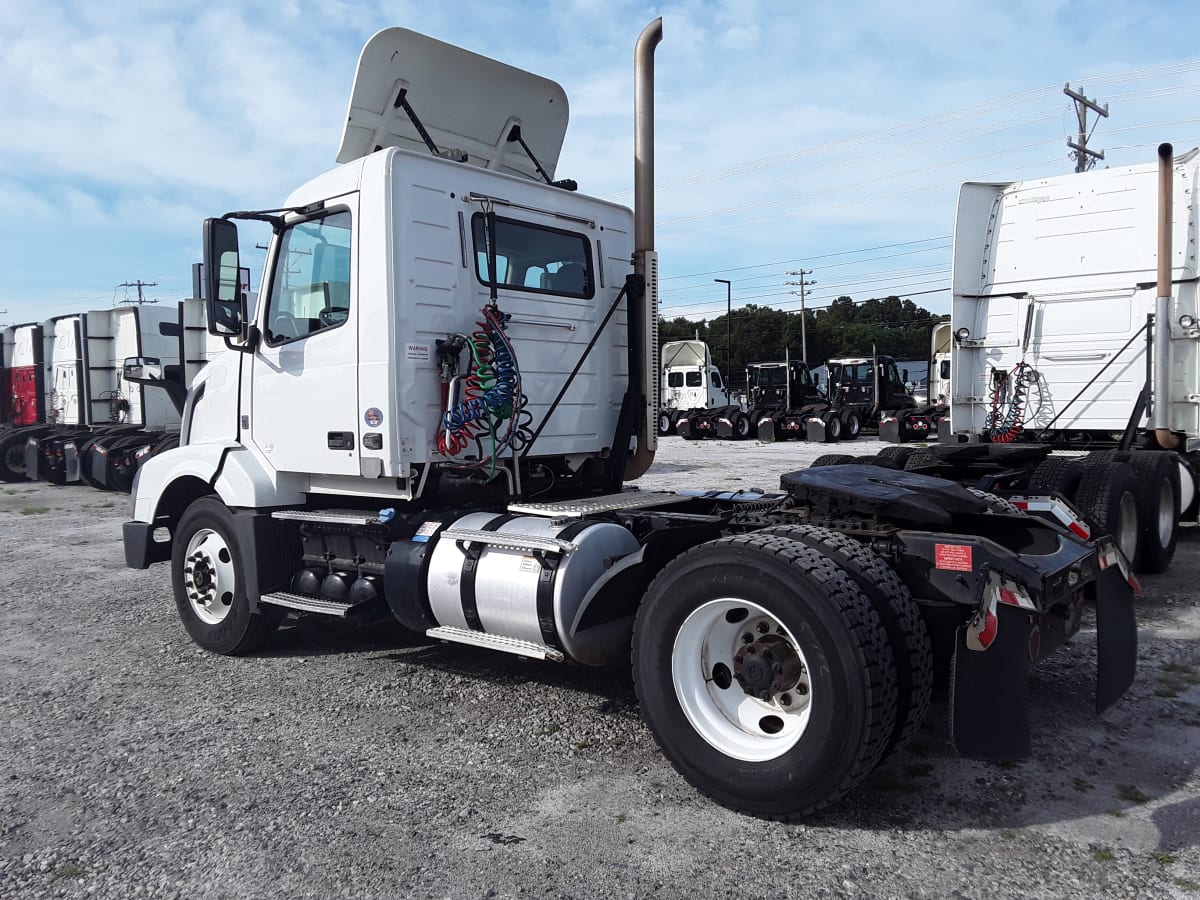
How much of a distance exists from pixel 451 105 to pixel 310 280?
1497 mm

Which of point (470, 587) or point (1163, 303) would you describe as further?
point (1163, 303)

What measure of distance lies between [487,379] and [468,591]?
1.19 m

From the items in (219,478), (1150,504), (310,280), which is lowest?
(1150,504)

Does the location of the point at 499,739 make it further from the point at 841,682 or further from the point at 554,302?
the point at 554,302

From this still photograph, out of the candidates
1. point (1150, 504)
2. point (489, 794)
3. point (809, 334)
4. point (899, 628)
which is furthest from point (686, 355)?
point (809, 334)

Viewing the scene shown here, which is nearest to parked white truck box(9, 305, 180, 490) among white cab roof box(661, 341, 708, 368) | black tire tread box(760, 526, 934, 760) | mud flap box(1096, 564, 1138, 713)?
black tire tread box(760, 526, 934, 760)

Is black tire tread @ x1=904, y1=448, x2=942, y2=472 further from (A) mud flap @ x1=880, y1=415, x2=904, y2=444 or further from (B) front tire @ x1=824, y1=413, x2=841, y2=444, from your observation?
(B) front tire @ x1=824, y1=413, x2=841, y2=444

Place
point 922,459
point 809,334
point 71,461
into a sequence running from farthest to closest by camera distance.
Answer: point 809,334 → point 71,461 → point 922,459

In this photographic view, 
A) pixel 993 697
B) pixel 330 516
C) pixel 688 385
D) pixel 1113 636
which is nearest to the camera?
pixel 993 697

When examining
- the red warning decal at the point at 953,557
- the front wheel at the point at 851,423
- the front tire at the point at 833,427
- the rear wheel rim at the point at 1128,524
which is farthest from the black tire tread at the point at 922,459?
the front wheel at the point at 851,423

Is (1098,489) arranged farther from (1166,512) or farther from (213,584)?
(213,584)

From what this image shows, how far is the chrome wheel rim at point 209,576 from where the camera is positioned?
6.03 m

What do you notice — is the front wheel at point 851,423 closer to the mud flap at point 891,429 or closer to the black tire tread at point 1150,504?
the mud flap at point 891,429

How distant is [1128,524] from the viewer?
7203mm
